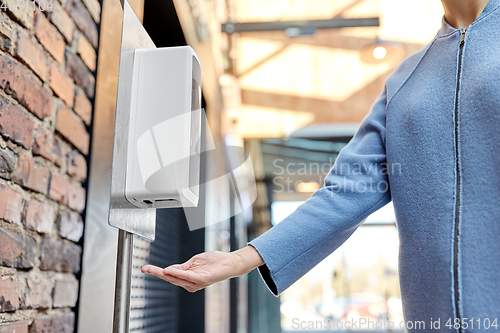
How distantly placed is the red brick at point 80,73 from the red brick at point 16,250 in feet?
1.08

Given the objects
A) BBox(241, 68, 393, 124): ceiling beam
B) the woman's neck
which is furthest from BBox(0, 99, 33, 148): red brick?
BBox(241, 68, 393, 124): ceiling beam

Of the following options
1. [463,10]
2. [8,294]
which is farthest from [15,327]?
[463,10]

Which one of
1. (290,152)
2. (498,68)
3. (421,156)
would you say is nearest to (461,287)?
(421,156)

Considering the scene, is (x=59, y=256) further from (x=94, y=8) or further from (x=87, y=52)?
(x=94, y=8)

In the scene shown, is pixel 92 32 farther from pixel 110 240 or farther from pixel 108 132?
pixel 110 240

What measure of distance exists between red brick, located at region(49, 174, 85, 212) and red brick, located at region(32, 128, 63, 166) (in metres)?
0.03

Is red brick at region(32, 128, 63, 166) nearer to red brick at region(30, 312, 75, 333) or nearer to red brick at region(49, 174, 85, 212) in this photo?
red brick at region(49, 174, 85, 212)

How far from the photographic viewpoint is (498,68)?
696 millimetres

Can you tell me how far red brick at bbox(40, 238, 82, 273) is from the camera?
706mm

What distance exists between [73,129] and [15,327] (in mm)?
360

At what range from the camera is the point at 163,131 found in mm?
642

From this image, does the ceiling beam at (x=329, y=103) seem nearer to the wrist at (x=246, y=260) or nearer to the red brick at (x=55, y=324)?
the wrist at (x=246, y=260)

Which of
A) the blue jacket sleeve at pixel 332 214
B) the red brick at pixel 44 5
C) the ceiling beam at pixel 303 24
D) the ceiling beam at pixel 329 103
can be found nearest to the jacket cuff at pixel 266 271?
the blue jacket sleeve at pixel 332 214

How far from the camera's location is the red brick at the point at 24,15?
2.14 feet
